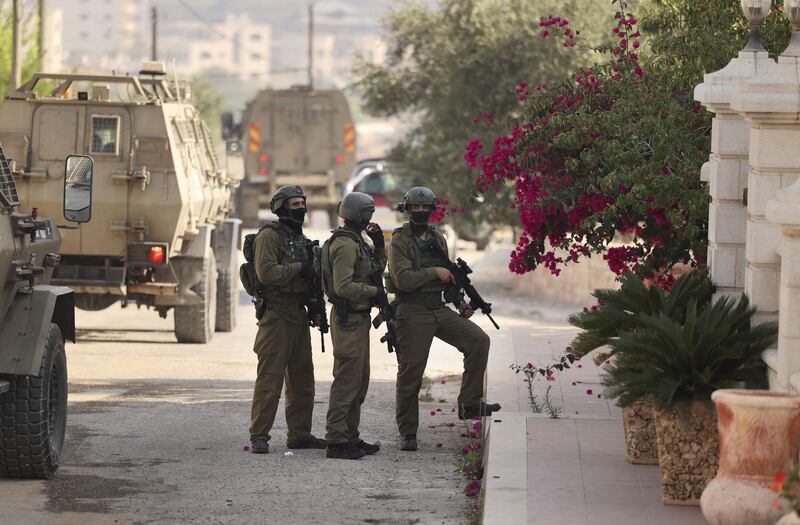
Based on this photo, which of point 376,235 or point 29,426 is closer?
point 29,426

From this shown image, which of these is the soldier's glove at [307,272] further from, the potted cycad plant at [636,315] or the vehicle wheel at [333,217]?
the vehicle wheel at [333,217]

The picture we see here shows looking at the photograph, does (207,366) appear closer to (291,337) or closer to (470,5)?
(291,337)

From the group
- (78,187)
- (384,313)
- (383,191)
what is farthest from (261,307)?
(383,191)

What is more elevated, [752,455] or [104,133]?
[104,133]

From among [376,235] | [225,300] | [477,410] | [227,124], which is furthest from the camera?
[227,124]

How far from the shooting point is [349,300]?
9.97 m

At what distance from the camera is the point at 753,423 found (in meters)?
6.50

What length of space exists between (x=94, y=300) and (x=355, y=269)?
6.65 m

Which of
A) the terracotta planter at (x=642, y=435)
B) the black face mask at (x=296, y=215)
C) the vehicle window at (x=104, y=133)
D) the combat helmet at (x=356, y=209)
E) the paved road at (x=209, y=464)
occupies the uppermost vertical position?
the vehicle window at (x=104, y=133)

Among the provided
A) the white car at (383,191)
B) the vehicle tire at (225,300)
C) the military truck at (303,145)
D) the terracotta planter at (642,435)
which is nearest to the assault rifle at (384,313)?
the terracotta planter at (642,435)

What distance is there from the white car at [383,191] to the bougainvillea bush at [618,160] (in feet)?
38.3

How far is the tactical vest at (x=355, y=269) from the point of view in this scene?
9953 mm

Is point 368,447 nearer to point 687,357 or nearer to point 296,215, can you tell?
point 296,215

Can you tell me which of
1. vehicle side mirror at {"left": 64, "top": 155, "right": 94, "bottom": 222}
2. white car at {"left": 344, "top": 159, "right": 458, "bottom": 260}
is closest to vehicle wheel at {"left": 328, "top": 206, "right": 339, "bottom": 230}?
white car at {"left": 344, "top": 159, "right": 458, "bottom": 260}
